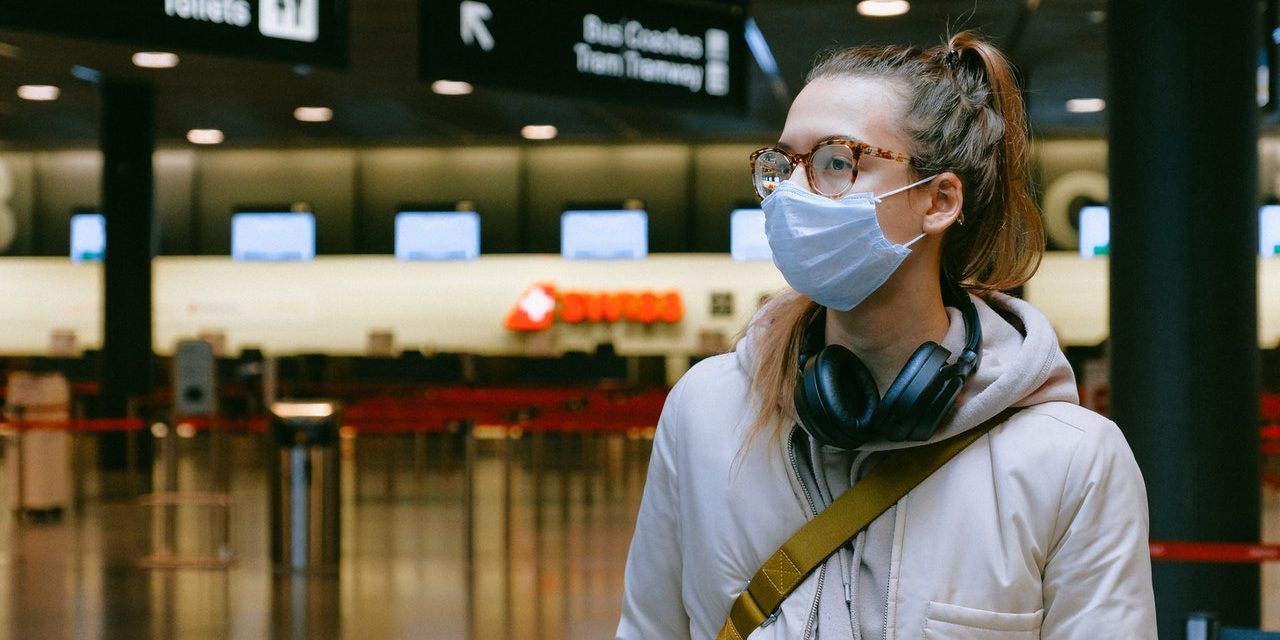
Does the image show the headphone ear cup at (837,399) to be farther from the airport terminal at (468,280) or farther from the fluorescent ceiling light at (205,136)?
the fluorescent ceiling light at (205,136)

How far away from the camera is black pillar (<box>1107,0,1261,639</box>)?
4723mm

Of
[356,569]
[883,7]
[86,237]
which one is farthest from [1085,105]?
[86,237]

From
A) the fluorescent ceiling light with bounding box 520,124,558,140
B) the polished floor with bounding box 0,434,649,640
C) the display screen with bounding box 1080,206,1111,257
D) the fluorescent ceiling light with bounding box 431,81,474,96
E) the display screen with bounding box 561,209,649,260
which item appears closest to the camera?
the polished floor with bounding box 0,434,649,640

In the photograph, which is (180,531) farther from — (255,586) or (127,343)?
(127,343)

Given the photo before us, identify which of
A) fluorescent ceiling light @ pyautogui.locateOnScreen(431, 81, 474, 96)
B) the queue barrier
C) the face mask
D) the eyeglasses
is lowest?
the queue barrier

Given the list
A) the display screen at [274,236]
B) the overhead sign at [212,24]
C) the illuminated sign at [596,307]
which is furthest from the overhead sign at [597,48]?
the display screen at [274,236]

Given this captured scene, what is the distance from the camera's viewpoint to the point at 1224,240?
472 cm

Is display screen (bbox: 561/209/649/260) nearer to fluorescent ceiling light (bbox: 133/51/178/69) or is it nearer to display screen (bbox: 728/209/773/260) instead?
display screen (bbox: 728/209/773/260)

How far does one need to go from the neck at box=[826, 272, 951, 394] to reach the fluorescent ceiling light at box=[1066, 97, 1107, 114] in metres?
14.0

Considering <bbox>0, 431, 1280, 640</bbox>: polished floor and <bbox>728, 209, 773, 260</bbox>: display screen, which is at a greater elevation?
<bbox>728, 209, 773, 260</bbox>: display screen

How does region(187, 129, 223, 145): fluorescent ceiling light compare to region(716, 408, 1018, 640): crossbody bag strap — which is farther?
region(187, 129, 223, 145): fluorescent ceiling light

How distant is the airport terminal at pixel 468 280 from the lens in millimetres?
4797

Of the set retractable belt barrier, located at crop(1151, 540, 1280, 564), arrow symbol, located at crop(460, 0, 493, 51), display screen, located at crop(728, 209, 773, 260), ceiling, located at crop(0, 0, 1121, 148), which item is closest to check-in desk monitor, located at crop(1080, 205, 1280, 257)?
ceiling, located at crop(0, 0, 1121, 148)

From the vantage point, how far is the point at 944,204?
56.3 inches
